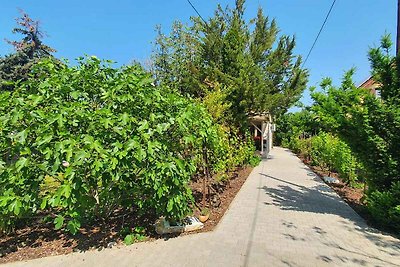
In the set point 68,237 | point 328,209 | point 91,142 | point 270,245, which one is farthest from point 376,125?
point 68,237

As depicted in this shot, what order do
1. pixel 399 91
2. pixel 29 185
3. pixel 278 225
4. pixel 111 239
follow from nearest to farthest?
pixel 29 185, pixel 111 239, pixel 399 91, pixel 278 225

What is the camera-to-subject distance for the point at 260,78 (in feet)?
46.0

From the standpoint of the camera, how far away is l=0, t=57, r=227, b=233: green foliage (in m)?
3.45

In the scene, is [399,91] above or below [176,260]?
above

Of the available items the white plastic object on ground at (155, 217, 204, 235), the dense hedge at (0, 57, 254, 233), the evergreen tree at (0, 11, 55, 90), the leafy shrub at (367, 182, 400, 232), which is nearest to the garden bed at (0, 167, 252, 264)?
the white plastic object on ground at (155, 217, 204, 235)

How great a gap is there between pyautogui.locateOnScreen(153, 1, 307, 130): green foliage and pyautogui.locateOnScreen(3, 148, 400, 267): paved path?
606cm

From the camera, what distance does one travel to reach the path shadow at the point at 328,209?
3980 millimetres

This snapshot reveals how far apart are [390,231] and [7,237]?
23.4ft

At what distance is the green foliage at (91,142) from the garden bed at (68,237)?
1.23 ft

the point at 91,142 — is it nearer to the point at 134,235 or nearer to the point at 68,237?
the point at 134,235

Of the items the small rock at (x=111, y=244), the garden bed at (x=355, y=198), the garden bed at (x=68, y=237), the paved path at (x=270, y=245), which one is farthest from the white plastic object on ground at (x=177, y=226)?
the garden bed at (x=355, y=198)

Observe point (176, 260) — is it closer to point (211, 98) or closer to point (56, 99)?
point (56, 99)

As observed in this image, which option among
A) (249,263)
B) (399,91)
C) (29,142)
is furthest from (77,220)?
(399,91)

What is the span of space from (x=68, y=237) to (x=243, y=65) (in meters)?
10.9
